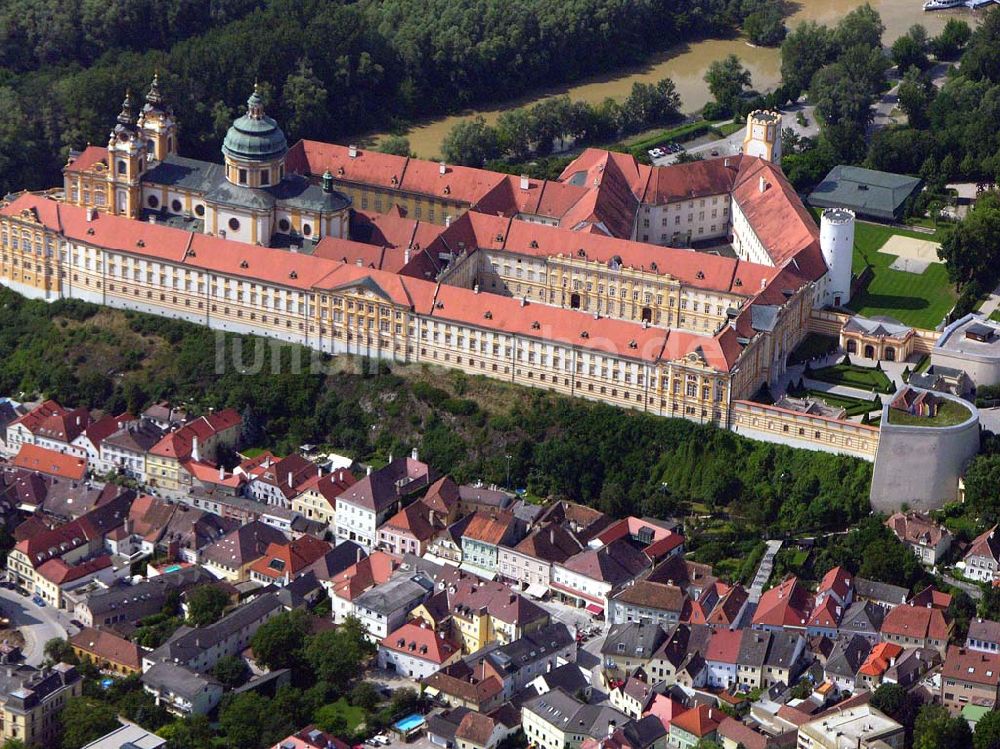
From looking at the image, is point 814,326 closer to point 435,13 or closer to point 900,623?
point 900,623

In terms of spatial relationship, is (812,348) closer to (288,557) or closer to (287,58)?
(288,557)

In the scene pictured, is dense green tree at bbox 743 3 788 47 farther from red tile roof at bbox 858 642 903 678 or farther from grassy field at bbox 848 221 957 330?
red tile roof at bbox 858 642 903 678

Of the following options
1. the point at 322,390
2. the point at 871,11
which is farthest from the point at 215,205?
the point at 871,11

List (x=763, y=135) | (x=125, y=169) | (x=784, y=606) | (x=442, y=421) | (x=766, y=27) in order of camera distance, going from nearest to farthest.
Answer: (x=784, y=606), (x=442, y=421), (x=125, y=169), (x=763, y=135), (x=766, y=27)

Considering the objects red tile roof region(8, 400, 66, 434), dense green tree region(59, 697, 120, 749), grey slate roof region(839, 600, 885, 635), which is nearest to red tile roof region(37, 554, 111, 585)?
dense green tree region(59, 697, 120, 749)

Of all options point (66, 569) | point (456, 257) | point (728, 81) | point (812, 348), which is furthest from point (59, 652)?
point (728, 81)

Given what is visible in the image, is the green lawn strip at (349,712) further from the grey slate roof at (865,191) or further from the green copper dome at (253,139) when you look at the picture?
the grey slate roof at (865,191)
